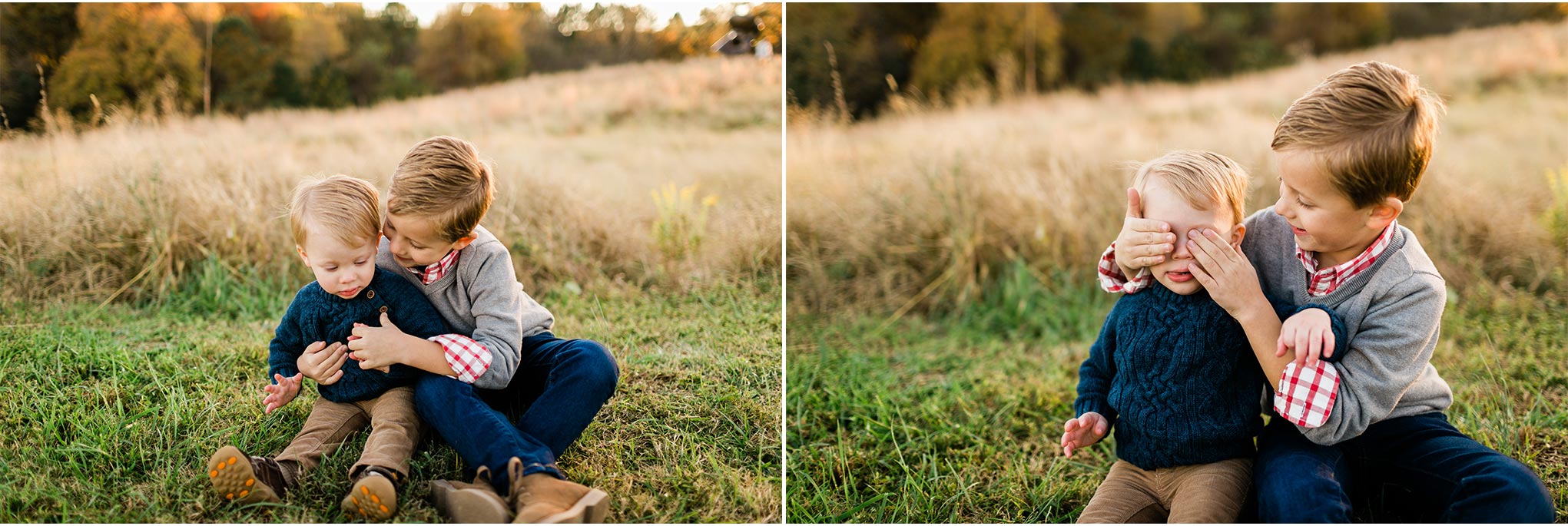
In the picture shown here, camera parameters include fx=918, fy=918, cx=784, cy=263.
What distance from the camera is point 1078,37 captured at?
1019 cm

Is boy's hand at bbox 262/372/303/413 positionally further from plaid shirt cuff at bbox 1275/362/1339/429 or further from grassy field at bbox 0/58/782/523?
plaid shirt cuff at bbox 1275/362/1339/429

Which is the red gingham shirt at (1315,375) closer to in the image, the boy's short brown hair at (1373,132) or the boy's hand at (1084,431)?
the boy's short brown hair at (1373,132)

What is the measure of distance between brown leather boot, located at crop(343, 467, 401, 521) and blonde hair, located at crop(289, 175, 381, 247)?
657 millimetres

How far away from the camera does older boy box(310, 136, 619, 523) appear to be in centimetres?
240

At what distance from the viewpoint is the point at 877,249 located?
199 inches

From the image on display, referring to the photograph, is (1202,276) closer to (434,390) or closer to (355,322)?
(434,390)

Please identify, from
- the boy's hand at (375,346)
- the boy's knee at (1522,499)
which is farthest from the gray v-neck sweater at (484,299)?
the boy's knee at (1522,499)

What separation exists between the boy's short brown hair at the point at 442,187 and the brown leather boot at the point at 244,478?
75 cm

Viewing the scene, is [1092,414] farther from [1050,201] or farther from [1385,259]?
[1050,201]

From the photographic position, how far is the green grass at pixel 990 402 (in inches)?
113

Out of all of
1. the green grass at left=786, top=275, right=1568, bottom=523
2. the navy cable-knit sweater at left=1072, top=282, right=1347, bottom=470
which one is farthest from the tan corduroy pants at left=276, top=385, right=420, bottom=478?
the navy cable-knit sweater at left=1072, top=282, right=1347, bottom=470

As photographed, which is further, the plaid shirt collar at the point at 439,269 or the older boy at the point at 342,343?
the plaid shirt collar at the point at 439,269

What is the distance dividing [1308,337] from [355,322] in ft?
8.28

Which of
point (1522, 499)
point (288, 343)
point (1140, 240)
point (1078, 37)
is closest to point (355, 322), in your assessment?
point (288, 343)
